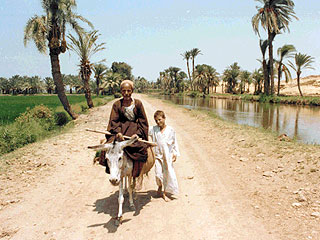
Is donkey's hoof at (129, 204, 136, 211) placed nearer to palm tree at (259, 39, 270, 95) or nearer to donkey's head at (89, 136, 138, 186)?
donkey's head at (89, 136, 138, 186)

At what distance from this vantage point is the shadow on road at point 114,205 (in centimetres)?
374

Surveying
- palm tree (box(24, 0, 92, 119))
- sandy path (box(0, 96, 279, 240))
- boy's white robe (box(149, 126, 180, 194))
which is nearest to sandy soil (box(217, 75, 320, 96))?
palm tree (box(24, 0, 92, 119))

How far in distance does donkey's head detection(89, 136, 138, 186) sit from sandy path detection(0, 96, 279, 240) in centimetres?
99

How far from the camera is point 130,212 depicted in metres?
4.12

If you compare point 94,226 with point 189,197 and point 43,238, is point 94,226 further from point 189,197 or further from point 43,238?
point 189,197

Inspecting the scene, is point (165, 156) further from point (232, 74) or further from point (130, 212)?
point (232, 74)

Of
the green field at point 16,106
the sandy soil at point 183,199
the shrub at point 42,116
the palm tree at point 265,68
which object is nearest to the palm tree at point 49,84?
the green field at point 16,106

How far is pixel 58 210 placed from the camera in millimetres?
4191

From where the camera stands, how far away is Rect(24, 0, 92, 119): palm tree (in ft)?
46.0

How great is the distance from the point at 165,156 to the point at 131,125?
38.4 inches

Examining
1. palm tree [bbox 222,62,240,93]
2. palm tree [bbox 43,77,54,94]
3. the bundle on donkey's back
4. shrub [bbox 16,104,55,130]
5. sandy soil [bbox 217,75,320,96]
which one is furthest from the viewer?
palm tree [bbox 43,77,54,94]

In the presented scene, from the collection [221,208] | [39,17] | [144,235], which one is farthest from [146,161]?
[39,17]

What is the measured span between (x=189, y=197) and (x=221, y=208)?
A: 720 millimetres

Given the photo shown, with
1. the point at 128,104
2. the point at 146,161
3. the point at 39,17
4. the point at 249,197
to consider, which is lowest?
the point at 249,197
